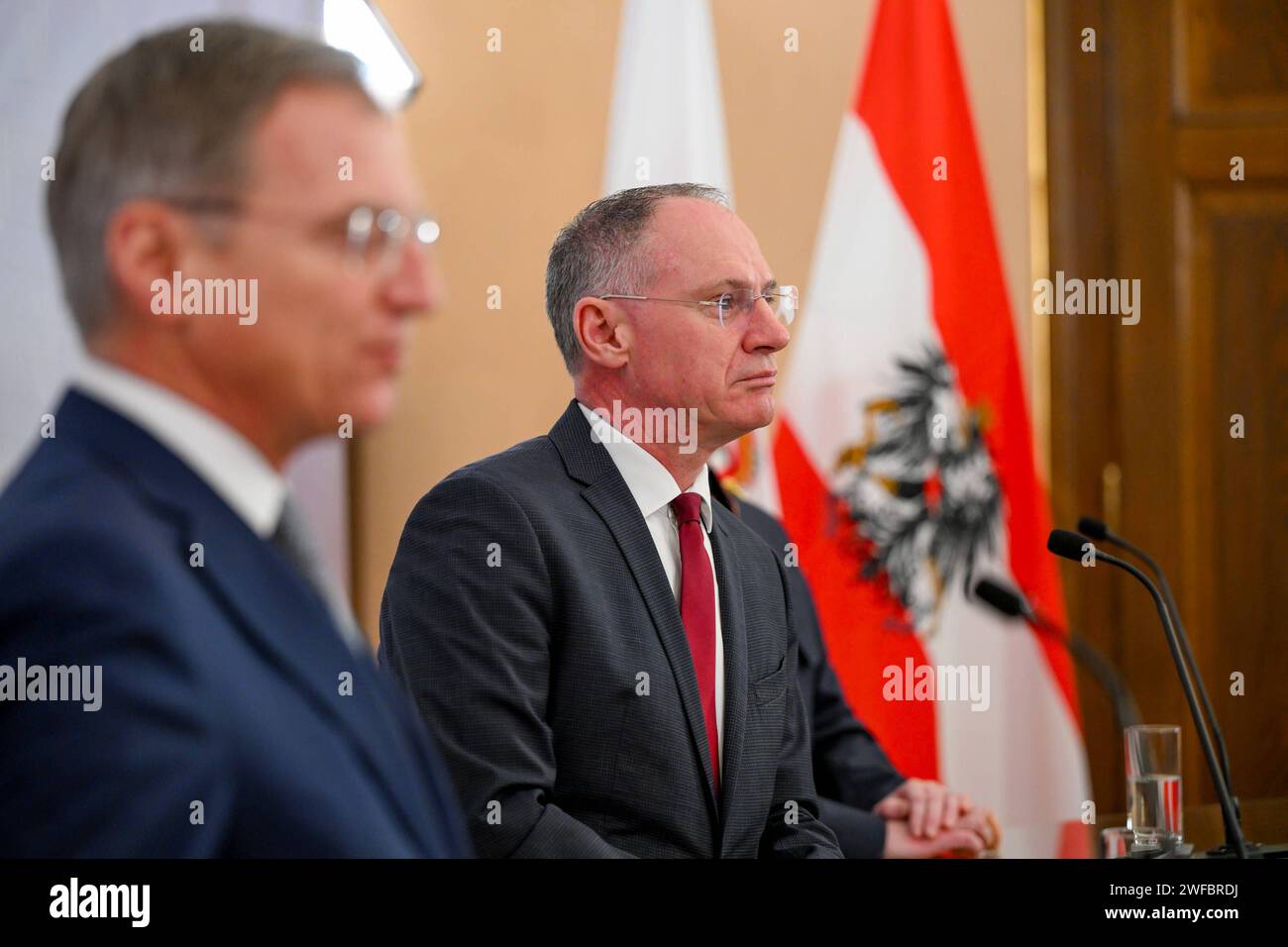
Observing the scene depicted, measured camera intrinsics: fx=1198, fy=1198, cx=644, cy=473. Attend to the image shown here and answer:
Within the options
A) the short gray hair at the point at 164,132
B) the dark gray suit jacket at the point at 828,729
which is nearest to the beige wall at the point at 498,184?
the dark gray suit jacket at the point at 828,729

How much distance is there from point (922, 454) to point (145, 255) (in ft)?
7.57

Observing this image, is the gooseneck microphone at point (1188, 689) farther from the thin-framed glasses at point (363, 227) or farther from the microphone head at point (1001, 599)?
the thin-framed glasses at point (363, 227)

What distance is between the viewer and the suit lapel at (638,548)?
1.53 m

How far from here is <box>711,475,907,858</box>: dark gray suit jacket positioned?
2.14m

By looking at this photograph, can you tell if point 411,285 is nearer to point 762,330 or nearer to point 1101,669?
point 762,330

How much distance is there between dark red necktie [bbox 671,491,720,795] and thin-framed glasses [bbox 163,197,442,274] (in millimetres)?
750

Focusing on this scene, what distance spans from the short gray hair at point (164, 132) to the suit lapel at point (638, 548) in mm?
735

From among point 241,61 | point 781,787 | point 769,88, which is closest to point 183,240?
point 241,61

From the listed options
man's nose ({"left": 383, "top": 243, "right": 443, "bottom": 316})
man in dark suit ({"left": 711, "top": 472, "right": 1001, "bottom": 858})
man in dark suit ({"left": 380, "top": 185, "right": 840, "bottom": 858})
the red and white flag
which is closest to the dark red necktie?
man in dark suit ({"left": 380, "top": 185, "right": 840, "bottom": 858})

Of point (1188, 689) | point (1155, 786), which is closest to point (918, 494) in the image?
point (1155, 786)

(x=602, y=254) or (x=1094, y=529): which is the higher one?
(x=602, y=254)

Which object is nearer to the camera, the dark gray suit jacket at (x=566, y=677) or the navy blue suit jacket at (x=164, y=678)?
the navy blue suit jacket at (x=164, y=678)

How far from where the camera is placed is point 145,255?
94 centimetres
